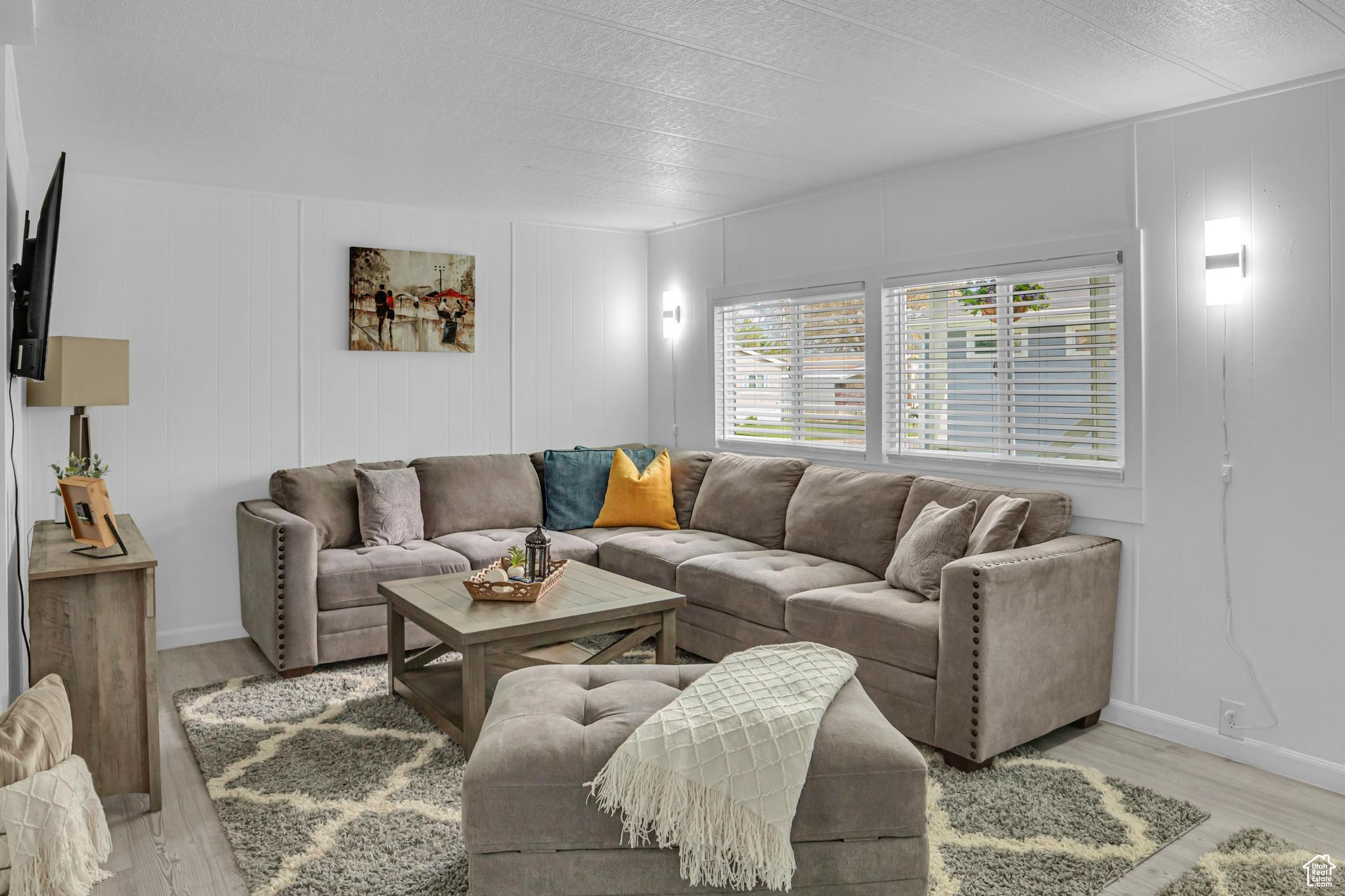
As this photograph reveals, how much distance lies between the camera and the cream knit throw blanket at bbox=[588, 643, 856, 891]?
1.92m

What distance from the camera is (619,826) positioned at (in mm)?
1999

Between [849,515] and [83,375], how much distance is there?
3191mm

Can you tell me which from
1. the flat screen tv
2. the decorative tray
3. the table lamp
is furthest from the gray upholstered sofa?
the flat screen tv

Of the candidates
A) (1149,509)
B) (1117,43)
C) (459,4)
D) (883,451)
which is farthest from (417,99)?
(1149,509)

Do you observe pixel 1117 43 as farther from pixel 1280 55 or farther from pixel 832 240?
pixel 832 240

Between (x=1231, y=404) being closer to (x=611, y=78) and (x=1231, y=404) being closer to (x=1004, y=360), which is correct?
(x=1004, y=360)

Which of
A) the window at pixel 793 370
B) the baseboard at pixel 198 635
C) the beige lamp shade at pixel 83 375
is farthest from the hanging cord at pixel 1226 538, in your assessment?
the baseboard at pixel 198 635

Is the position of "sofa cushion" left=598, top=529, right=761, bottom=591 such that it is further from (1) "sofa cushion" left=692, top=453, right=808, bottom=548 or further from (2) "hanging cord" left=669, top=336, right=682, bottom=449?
(2) "hanging cord" left=669, top=336, right=682, bottom=449

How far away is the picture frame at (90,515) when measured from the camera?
2775 mm

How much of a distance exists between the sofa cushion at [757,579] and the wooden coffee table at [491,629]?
0.46 m

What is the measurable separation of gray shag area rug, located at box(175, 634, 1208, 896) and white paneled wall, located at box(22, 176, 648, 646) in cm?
137

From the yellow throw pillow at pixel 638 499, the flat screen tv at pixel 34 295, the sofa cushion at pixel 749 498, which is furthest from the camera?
the yellow throw pillow at pixel 638 499

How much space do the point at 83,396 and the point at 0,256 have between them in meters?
1.26

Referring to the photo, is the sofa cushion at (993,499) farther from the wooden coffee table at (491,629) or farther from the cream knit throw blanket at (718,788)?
the cream knit throw blanket at (718,788)
